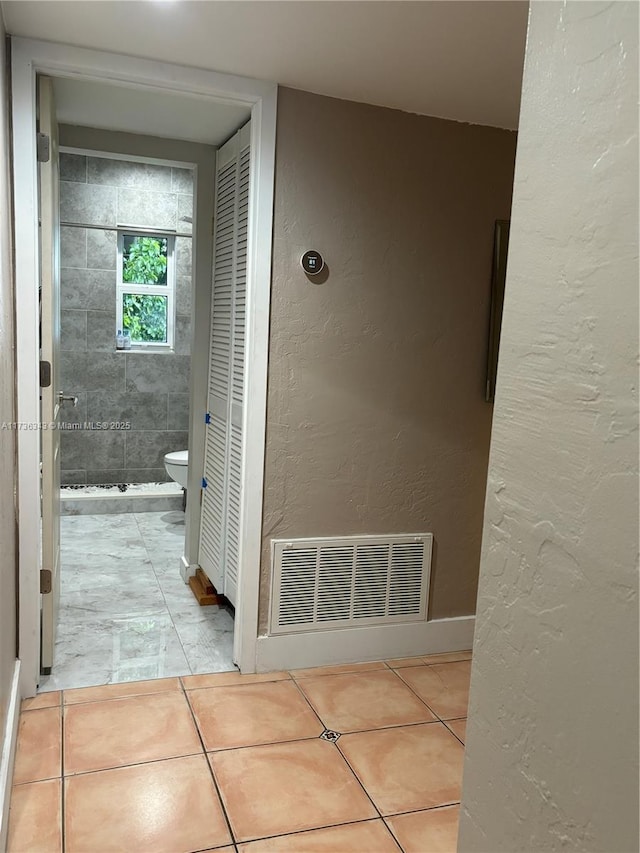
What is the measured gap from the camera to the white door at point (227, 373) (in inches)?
118

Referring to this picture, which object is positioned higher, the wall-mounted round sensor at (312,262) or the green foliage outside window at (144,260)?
the green foliage outside window at (144,260)

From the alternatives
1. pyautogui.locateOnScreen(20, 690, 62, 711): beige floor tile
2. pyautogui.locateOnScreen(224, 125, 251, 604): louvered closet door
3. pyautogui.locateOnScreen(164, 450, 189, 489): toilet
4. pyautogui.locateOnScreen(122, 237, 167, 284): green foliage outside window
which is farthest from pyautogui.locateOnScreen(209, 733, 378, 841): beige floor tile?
pyautogui.locateOnScreen(122, 237, 167, 284): green foliage outside window

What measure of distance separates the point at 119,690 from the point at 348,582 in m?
0.98

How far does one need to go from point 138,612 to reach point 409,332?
184 cm

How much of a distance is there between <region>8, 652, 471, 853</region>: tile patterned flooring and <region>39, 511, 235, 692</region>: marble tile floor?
14cm

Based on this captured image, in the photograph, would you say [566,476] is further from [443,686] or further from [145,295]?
[145,295]

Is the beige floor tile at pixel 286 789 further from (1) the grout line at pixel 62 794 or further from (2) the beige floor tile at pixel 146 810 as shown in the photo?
(1) the grout line at pixel 62 794

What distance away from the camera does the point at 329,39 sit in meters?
2.13

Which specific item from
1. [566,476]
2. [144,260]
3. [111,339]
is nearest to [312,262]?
[566,476]

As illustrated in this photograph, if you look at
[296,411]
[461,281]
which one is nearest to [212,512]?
[296,411]

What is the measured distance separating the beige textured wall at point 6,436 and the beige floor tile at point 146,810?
33 cm

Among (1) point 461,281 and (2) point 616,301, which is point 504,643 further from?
(1) point 461,281

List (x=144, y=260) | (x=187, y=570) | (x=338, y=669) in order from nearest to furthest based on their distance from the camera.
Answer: (x=338, y=669), (x=187, y=570), (x=144, y=260)

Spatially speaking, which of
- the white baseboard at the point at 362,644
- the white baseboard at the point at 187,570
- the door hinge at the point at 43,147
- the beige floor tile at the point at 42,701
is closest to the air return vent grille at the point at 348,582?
the white baseboard at the point at 362,644
